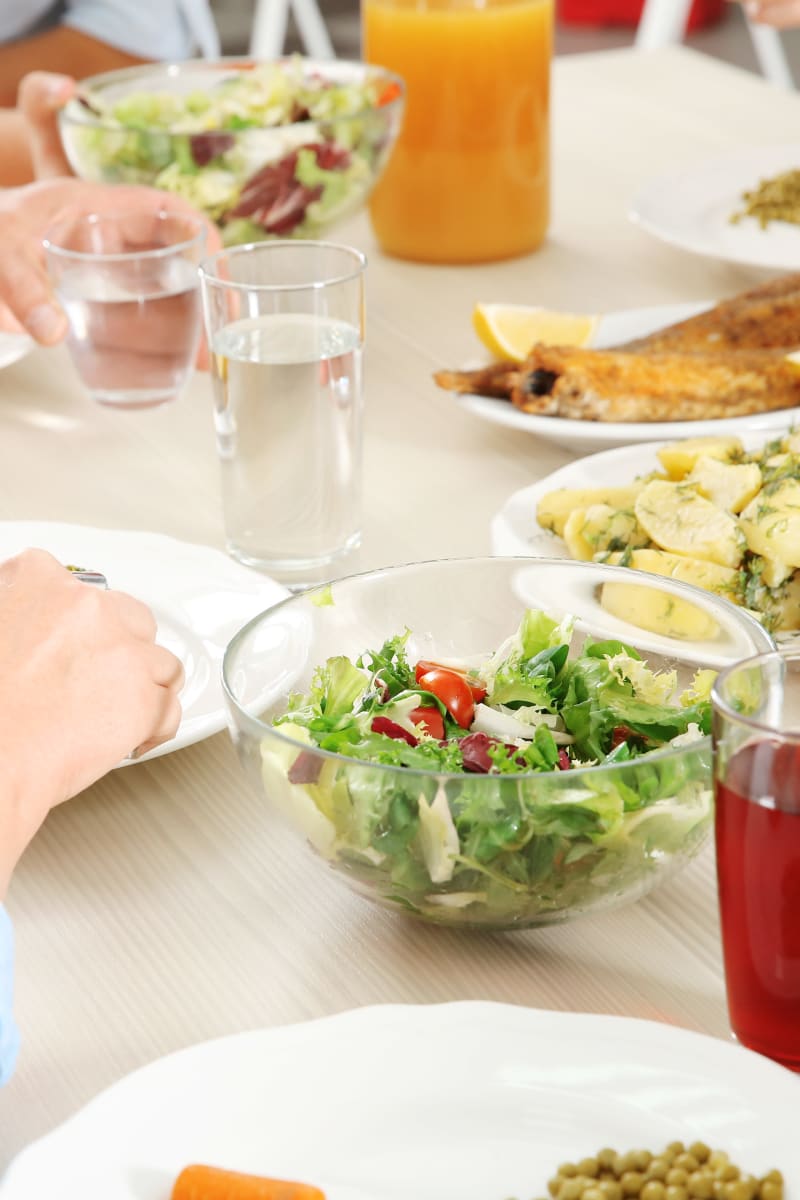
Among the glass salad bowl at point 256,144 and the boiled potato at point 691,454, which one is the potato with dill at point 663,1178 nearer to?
the boiled potato at point 691,454

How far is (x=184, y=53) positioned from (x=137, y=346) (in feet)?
5.24

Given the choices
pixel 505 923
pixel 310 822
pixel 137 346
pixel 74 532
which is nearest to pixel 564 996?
pixel 505 923

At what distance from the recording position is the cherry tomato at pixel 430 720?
75 centimetres

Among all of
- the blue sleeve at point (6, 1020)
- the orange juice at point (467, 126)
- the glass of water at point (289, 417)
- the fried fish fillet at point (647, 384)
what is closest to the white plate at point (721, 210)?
the orange juice at point (467, 126)

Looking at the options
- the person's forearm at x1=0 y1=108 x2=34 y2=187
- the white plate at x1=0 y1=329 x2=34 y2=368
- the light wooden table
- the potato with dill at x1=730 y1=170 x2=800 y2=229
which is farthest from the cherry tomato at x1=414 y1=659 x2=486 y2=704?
the person's forearm at x1=0 y1=108 x2=34 y2=187

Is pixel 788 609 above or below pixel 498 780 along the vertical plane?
below

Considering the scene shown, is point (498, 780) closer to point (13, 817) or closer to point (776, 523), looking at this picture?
point (13, 817)

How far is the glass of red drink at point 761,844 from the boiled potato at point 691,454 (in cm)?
45

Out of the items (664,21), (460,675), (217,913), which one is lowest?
(664,21)

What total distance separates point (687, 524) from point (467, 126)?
0.87 m

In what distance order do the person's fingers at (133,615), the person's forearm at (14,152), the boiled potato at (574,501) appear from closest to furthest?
1. the person's fingers at (133,615)
2. the boiled potato at (574,501)
3. the person's forearm at (14,152)

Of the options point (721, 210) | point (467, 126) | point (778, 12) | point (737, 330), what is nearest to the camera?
point (737, 330)

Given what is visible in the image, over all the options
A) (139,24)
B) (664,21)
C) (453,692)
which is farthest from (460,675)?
(664,21)

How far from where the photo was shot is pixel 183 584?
1.06 metres
